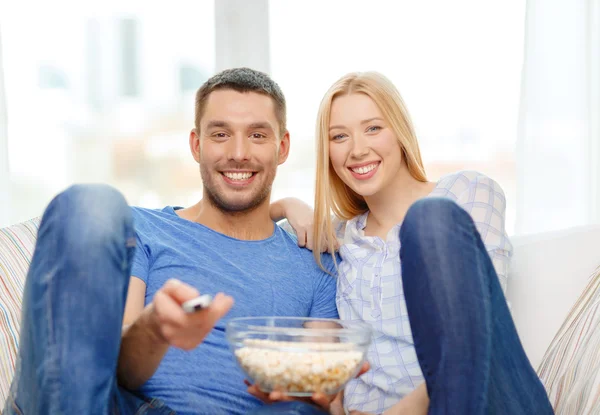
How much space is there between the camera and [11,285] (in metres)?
1.64

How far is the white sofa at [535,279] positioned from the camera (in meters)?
1.61

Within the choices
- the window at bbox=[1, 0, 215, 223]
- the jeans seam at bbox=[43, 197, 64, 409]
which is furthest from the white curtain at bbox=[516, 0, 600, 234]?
the jeans seam at bbox=[43, 197, 64, 409]

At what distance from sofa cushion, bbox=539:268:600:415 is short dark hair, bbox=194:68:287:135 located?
0.84 meters

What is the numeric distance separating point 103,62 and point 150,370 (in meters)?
1.66

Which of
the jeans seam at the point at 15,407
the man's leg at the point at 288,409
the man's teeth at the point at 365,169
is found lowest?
the jeans seam at the point at 15,407

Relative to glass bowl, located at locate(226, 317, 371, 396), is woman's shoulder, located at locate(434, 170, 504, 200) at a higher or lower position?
higher

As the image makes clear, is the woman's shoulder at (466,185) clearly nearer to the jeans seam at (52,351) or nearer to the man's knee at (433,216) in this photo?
the man's knee at (433,216)

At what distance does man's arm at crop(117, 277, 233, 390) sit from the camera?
0.98m

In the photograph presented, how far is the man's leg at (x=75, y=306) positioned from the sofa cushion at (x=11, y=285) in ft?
1.76

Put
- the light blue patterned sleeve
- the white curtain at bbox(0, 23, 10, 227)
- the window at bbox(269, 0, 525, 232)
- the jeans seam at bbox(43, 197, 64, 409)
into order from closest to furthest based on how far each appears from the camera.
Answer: the jeans seam at bbox(43, 197, 64, 409), the light blue patterned sleeve, the white curtain at bbox(0, 23, 10, 227), the window at bbox(269, 0, 525, 232)

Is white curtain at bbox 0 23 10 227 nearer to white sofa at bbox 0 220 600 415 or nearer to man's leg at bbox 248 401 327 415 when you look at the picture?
white sofa at bbox 0 220 600 415

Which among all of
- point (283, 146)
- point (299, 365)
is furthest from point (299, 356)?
point (283, 146)

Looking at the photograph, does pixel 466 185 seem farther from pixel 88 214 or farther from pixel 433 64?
pixel 433 64

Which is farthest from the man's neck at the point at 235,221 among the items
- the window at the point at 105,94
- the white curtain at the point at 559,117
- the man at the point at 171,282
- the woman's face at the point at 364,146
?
the white curtain at the point at 559,117
